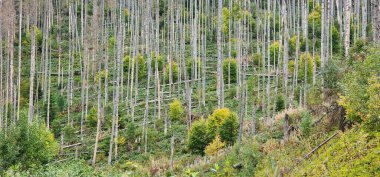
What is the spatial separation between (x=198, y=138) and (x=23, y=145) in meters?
A: 7.20

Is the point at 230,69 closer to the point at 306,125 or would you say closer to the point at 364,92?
the point at 306,125

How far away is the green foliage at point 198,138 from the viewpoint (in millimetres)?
18016

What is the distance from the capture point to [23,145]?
1688cm

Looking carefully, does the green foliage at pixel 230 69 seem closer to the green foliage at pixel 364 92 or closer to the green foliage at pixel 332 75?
the green foliage at pixel 332 75

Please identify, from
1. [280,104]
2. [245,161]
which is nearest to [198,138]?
[280,104]

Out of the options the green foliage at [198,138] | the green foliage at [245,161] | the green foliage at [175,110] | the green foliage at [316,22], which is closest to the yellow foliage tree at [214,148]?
the green foliage at [198,138]

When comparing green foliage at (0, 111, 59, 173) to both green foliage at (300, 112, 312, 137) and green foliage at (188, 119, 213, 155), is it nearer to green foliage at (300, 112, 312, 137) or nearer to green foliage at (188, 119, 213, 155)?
green foliage at (188, 119, 213, 155)

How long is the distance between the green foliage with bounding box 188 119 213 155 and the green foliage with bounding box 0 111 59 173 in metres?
6.22

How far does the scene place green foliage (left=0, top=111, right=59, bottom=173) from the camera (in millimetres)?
16344

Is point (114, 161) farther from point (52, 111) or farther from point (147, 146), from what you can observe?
point (52, 111)

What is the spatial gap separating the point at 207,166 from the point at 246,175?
4.55 m

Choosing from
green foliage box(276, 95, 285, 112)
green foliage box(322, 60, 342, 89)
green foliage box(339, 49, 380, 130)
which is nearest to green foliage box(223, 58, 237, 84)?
green foliage box(276, 95, 285, 112)

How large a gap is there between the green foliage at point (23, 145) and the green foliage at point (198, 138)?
622 centimetres

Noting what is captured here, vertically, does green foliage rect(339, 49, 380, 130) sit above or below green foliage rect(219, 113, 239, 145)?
above
